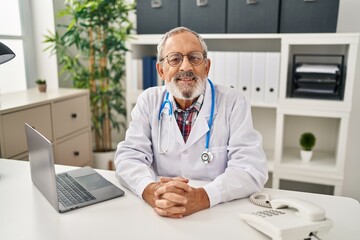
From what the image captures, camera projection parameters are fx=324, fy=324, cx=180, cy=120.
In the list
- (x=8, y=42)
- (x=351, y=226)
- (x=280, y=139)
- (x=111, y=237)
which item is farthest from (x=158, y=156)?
(x=8, y=42)

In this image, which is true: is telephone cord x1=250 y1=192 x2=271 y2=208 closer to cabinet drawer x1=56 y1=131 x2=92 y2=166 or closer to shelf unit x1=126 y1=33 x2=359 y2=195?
shelf unit x1=126 y1=33 x2=359 y2=195

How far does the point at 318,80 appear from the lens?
2.16m

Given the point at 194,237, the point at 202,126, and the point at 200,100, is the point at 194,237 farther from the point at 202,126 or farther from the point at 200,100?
the point at 200,100

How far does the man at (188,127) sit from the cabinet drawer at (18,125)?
832mm

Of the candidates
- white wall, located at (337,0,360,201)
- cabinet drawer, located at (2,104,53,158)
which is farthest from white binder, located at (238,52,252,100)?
cabinet drawer, located at (2,104,53,158)

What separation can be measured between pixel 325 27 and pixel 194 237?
1.75 meters

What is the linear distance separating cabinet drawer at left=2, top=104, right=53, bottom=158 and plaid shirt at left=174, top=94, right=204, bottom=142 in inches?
40.2

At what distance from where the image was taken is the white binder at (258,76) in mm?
2248

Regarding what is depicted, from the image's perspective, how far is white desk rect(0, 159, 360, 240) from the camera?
91cm

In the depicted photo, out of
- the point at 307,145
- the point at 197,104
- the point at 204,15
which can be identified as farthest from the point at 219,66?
the point at 197,104

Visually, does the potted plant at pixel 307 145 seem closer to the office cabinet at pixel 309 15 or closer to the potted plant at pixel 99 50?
the office cabinet at pixel 309 15

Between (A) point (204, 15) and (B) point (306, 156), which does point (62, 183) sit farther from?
(B) point (306, 156)

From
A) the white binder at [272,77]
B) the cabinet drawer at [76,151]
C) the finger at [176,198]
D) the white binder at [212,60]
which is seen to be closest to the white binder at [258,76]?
the white binder at [272,77]

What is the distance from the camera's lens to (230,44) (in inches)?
103
